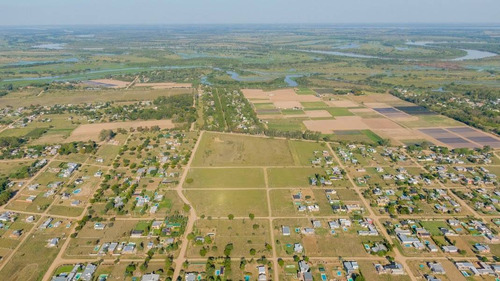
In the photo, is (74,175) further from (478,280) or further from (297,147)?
(478,280)

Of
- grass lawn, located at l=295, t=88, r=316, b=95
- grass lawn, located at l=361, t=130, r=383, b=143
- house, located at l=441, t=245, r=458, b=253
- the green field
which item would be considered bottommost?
house, located at l=441, t=245, r=458, b=253

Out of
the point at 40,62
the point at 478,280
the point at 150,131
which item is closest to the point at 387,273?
the point at 478,280

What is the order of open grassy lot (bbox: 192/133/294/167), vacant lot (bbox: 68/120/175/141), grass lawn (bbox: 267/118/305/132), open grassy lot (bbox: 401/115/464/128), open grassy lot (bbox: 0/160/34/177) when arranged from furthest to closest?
open grassy lot (bbox: 401/115/464/128) → grass lawn (bbox: 267/118/305/132) → vacant lot (bbox: 68/120/175/141) → open grassy lot (bbox: 192/133/294/167) → open grassy lot (bbox: 0/160/34/177)

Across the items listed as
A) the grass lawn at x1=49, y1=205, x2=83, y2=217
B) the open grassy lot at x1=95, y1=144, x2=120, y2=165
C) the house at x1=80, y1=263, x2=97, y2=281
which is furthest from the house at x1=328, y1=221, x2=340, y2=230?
the open grassy lot at x1=95, y1=144, x2=120, y2=165

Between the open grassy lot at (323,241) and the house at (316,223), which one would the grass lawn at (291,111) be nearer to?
the house at (316,223)

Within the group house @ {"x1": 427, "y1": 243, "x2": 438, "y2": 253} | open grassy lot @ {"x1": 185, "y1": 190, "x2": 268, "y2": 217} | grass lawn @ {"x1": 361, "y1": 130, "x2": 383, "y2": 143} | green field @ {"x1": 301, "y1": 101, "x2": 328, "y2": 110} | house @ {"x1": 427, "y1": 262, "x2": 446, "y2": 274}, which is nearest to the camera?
house @ {"x1": 427, "y1": 262, "x2": 446, "y2": 274}

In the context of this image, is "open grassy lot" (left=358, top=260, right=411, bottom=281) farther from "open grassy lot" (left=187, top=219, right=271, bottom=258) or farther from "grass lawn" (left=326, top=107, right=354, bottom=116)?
"grass lawn" (left=326, top=107, right=354, bottom=116)

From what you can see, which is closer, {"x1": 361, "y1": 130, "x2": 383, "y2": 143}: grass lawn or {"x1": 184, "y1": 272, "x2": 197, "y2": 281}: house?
{"x1": 184, "y1": 272, "x2": 197, "y2": 281}: house

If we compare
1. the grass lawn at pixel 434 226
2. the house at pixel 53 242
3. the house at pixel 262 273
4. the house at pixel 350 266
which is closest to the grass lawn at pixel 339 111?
the grass lawn at pixel 434 226

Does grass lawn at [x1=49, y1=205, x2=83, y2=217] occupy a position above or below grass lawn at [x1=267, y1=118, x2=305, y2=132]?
below
